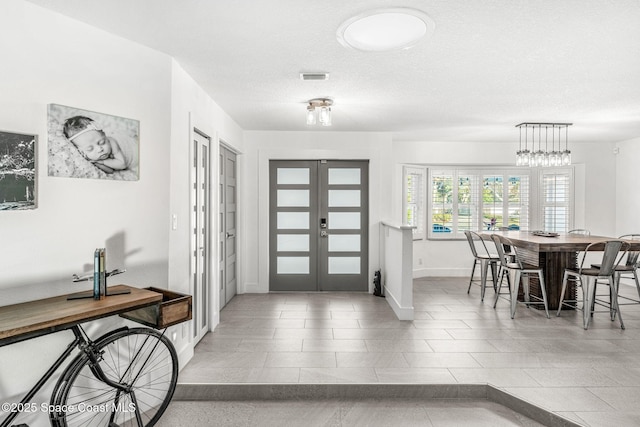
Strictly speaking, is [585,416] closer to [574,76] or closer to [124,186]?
[574,76]

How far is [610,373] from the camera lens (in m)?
2.94

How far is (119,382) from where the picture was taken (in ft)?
7.13

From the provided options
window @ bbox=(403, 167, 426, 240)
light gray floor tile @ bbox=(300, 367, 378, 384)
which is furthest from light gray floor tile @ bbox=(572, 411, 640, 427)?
window @ bbox=(403, 167, 426, 240)

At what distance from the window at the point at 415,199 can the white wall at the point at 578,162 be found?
0.15m

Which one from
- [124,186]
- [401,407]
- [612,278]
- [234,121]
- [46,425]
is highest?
[234,121]

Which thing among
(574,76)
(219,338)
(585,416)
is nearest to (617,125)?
(574,76)

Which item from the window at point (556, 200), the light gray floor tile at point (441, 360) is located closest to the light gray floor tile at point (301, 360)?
the light gray floor tile at point (441, 360)

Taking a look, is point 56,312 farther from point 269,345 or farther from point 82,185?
point 269,345

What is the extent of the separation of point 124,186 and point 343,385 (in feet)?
6.83

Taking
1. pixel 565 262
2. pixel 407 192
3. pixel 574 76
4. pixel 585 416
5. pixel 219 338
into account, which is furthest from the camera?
pixel 407 192

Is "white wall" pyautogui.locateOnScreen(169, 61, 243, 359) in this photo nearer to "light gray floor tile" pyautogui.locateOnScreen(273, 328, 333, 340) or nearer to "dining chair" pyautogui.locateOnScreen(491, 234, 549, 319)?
"light gray floor tile" pyautogui.locateOnScreen(273, 328, 333, 340)

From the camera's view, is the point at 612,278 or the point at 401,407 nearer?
the point at 401,407

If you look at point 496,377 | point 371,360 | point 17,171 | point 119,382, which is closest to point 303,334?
point 371,360

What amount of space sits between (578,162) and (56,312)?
753cm
